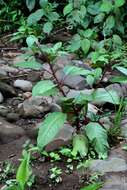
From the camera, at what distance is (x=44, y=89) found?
279cm

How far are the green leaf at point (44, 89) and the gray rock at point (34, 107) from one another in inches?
24.0

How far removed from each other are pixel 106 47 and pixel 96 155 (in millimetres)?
1828

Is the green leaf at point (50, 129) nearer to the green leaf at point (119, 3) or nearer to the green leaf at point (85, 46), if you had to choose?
the green leaf at point (85, 46)

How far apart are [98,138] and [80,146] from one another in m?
0.12

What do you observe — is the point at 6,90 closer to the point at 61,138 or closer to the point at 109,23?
the point at 61,138

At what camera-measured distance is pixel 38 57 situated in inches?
172

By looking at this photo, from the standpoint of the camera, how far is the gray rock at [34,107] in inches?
135

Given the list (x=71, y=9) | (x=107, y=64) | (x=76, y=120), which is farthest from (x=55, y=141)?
(x=71, y=9)

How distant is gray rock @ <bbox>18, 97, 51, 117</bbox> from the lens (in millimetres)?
3426

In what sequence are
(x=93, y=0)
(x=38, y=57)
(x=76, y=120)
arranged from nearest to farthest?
(x=76, y=120), (x=38, y=57), (x=93, y=0)

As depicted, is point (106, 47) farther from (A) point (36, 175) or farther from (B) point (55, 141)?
(A) point (36, 175)

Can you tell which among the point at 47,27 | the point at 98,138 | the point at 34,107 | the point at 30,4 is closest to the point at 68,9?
the point at 47,27

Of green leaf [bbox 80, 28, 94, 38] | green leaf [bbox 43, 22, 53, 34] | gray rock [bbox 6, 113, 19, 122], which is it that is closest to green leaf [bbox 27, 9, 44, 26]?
green leaf [bbox 43, 22, 53, 34]

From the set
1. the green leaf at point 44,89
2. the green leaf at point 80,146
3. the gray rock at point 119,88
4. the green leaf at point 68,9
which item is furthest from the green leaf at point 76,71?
the green leaf at point 68,9
